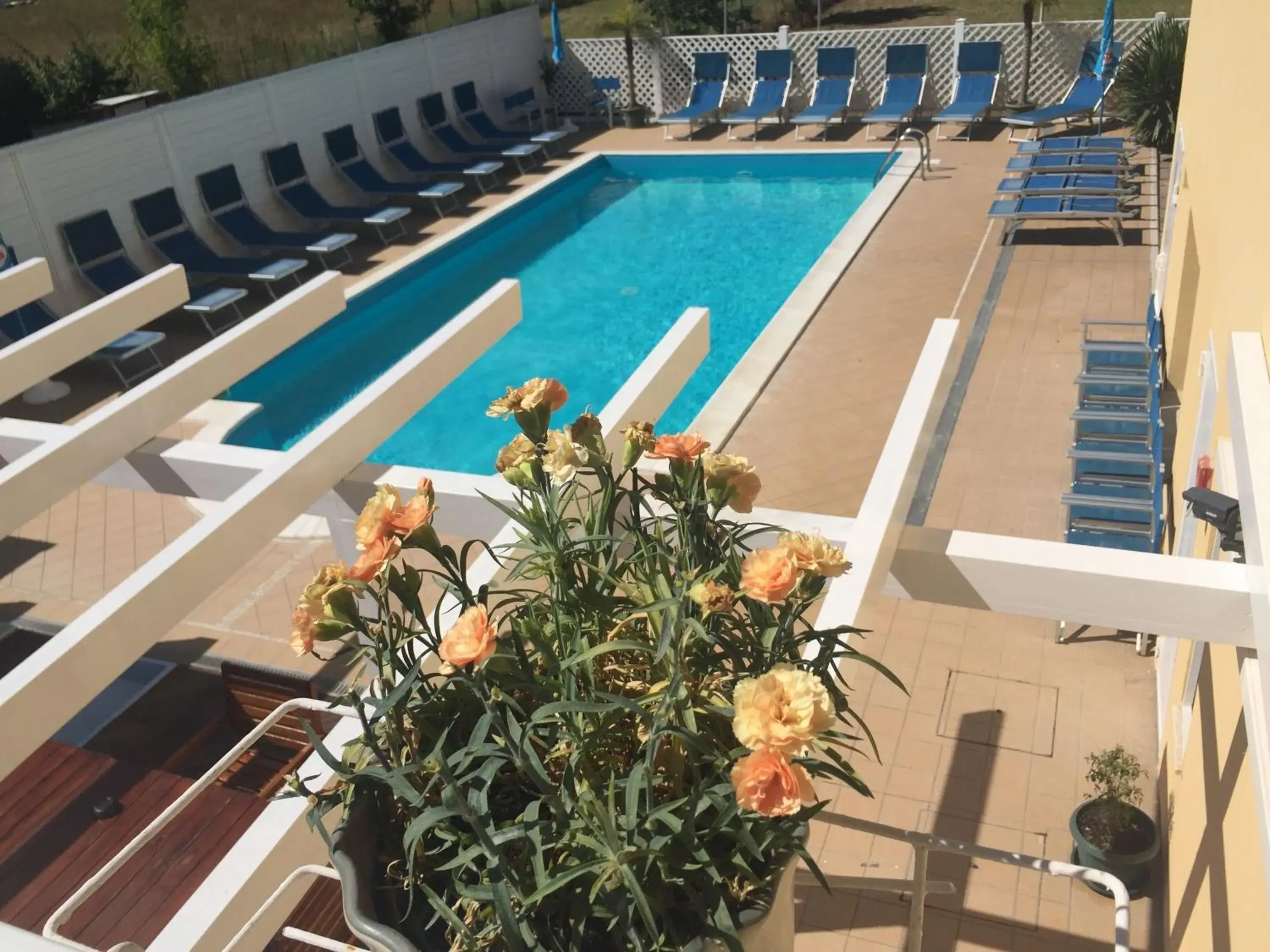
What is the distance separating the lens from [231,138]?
39.0ft

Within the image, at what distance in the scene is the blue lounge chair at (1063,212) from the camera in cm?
965

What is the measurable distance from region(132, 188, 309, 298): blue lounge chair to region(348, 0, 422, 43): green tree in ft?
16.8

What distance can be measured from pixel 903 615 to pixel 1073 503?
3.44 feet

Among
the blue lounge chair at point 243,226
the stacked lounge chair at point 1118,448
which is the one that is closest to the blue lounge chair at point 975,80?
the stacked lounge chair at point 1118,448

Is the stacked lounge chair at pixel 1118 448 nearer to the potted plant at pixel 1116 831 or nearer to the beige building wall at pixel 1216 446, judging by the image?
the beige building wall at pixel 1216 446

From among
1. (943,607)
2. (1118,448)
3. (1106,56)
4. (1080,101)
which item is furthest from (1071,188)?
(943,607)

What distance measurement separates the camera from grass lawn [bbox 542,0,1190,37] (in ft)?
66.9

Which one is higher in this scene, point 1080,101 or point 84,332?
point 84,332

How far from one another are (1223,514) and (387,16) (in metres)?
15.2

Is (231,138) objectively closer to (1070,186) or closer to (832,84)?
(832,84)

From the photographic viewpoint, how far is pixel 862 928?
3572mm

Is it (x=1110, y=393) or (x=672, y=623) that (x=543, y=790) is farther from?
(x=1110, y=393)

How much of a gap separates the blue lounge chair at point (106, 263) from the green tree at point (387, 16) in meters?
6.00

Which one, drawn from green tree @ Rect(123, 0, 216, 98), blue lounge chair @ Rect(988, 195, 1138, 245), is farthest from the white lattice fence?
green tree @ Rect(123, 0, 216, 98)
